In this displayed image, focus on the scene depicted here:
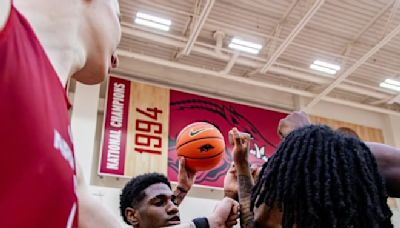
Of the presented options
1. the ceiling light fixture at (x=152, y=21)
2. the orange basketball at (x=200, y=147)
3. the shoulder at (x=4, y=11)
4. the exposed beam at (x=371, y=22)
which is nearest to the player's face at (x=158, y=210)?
the orange basketball at (x=200, y=147)

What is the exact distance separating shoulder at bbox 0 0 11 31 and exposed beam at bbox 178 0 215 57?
546 centimetres

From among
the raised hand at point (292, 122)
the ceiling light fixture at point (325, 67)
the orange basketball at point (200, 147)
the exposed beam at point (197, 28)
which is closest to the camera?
A: the raised hand at point (292, 122)

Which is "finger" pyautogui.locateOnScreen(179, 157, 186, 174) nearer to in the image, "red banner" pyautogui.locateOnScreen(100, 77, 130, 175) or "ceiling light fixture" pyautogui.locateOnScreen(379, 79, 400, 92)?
"red banner" pyautogui.locateOnScreen(100, 77, 130, 175)

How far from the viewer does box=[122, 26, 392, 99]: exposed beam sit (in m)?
6.75

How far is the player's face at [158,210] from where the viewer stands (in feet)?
8.88

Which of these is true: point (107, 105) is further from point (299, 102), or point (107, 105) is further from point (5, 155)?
point (5, 155)

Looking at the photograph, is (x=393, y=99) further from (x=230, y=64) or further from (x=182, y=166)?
(x=182, y=166)

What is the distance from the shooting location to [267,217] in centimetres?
126

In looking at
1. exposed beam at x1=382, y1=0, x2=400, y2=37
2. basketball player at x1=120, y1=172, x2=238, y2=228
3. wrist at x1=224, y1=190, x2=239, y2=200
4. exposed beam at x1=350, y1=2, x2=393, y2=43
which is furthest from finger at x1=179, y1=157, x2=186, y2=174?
exposed beam at x1=350, y1=2, x2=393, y2=43

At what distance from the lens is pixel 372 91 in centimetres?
818

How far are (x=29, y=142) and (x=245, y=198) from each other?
135 cm

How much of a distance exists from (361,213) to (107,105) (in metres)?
5.66

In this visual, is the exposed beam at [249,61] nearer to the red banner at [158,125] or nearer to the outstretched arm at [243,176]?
Result: the red banner at [158,125]

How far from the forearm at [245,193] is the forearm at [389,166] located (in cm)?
71
